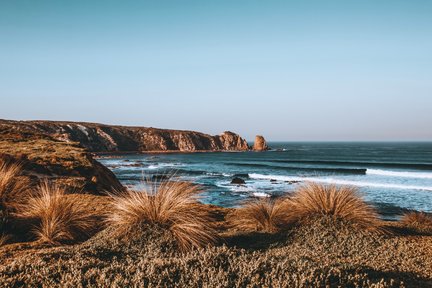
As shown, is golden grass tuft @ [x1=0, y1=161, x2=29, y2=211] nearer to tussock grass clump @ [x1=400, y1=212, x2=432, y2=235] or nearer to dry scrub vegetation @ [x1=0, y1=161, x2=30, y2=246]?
dry scrub vegetation @ [x1=0, y1=161, x2=30, y2=246]

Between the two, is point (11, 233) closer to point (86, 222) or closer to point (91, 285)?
point (86, 222)

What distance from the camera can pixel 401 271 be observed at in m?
4.98

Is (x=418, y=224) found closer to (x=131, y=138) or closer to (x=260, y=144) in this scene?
(x=131, y=138)

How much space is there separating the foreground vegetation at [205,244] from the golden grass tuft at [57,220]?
2cm

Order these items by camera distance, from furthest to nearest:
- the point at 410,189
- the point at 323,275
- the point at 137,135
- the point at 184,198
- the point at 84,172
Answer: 1. the point at 137,135
2. the point at 410,189
3. the point at 84,172
4. the point at 184,198
5. the point at 323,275

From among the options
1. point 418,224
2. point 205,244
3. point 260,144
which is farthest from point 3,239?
point 260,144

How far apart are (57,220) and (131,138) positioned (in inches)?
4476

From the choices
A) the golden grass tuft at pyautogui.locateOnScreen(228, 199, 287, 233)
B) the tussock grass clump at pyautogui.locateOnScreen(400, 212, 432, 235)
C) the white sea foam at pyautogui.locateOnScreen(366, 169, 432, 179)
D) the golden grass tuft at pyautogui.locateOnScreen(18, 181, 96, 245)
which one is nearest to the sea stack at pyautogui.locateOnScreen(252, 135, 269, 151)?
the white sea foam at pyautogui.locateOnScreen(366, 169, 432, 179)

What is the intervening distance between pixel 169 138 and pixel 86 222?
11917 cm

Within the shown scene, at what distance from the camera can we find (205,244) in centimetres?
578

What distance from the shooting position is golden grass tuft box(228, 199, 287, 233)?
24.7 ft

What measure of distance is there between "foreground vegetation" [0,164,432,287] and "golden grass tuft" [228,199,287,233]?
25 millimetres

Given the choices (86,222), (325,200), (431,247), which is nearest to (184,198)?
(86,222)

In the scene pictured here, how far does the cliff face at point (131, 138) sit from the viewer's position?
9706 cm
